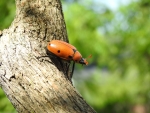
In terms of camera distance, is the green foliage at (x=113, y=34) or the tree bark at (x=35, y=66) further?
the green foliage at (x=113, y=34)

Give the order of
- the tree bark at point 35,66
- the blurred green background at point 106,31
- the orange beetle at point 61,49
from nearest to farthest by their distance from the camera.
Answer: the tree bark at point 35,66, the orange beetle at point 61,49, the blurred green background at point 106,31

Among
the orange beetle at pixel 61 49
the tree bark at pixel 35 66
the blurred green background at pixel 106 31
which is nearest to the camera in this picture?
the tree bark at pixel 35 66

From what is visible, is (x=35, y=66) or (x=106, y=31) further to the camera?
(x=106, y=31)

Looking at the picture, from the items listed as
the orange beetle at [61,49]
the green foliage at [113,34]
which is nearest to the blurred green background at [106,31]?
the green foliage at [113,34]

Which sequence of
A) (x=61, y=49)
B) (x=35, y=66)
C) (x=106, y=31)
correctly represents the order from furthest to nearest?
(x=106, y=31), (x=61, y=49), (x=35, y=66)

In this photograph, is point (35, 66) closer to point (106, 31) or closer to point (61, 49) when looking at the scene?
point (61, 49)

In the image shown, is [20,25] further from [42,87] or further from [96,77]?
[96,77]

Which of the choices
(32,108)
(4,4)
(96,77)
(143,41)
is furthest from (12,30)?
(96,77)

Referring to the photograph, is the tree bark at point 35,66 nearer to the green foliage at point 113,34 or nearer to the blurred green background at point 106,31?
the blurred green background at point 106,31

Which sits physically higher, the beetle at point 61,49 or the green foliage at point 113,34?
the green foliage at point 113,34

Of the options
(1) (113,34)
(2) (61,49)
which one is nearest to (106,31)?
(1) (113,34)
